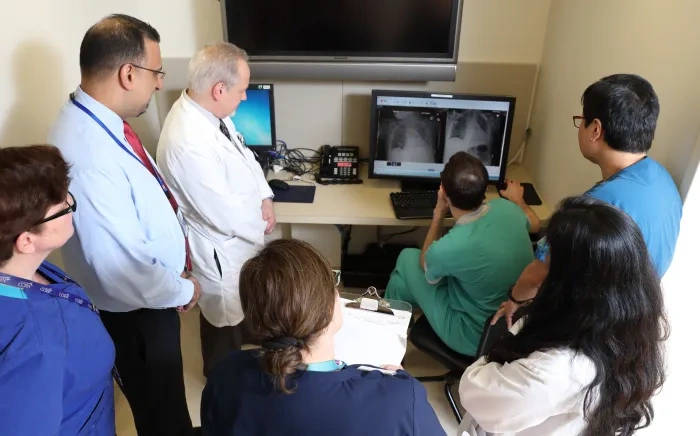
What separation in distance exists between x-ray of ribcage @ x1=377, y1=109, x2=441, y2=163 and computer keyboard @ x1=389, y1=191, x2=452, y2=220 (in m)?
0.22

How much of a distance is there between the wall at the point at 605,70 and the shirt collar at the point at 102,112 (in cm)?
165

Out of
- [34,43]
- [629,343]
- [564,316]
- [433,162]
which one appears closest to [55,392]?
[564,316]

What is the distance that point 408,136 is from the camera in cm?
264

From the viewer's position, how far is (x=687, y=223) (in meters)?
1.55

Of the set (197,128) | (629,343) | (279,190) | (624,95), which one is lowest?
(279,190)

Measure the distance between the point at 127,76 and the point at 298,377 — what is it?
1.07 m

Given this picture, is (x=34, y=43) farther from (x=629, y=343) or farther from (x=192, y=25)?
(x=629, y=343)

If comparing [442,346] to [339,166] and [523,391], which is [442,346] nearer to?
[523,391]

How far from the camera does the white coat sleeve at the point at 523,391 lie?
3.77 feet

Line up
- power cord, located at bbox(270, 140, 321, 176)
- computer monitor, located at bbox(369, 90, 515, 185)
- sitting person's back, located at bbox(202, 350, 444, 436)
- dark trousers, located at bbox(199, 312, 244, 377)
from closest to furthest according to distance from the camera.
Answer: sitting person's back, located at bbox(202, 350, 444, 436)
dark trousers, located at bbox(199, 312, 244, 377)
computer monitor, located at bbox(369, 90, 515, 185)
power cord, located at bbox(270, 140, 321, 176)

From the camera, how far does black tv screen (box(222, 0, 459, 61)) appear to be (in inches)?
96.0

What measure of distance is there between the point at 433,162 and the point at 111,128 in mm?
1606

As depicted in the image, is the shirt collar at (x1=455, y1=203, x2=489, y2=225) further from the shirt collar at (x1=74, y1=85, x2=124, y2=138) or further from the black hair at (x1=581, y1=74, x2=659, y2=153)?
the shirt collar at (x1=74, y1=85, x2=124, y2=138)

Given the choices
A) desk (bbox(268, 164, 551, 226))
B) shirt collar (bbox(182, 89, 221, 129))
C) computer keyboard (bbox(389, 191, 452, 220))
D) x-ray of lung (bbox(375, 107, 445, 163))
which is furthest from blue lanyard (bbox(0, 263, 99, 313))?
x-ray of lung (bbox(375, 107, 445, 163))
